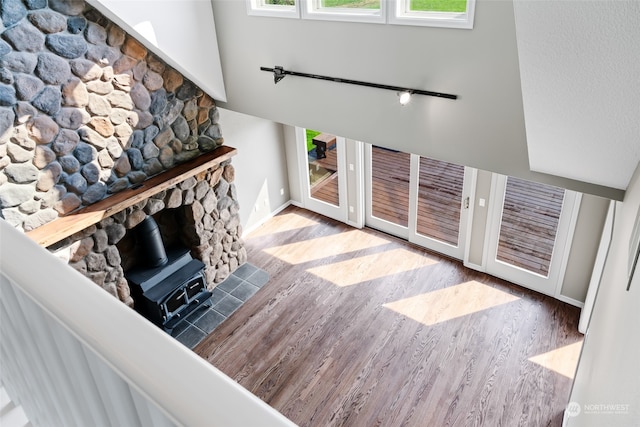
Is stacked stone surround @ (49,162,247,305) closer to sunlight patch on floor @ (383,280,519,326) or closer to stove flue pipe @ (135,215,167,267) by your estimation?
stove flue pipe @ (135,215,167,267)

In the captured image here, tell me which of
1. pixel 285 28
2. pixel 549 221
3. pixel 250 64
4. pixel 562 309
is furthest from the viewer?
pixel 549 221

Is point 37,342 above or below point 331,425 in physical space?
above

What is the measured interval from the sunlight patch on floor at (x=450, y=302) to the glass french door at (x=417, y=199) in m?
0.68

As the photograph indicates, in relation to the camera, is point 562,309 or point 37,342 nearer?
point 37,342

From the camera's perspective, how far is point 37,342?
78 cm

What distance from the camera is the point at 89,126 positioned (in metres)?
4.22

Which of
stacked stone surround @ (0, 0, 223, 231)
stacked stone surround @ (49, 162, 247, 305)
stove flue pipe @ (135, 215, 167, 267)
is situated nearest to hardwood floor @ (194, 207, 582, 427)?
stacked stone surround @ (49, 162, 247, 305)

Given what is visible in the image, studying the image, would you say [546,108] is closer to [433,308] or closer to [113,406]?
[113,406]

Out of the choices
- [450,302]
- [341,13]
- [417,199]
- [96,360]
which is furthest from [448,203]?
[96,360]

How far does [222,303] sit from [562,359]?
3977 millimetres

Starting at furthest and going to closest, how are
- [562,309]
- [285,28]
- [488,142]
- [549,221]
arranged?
1. [549,221]
2. [562,309]
3. [285,28]
4. [488,142]

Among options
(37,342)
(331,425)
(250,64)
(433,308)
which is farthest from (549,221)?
(37,342)

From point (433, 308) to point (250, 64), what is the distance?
354cm

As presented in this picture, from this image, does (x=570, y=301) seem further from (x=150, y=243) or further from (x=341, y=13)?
(x=150, y=243)
